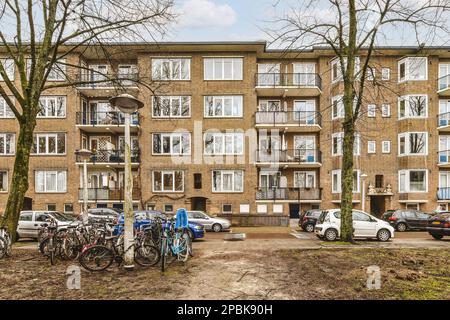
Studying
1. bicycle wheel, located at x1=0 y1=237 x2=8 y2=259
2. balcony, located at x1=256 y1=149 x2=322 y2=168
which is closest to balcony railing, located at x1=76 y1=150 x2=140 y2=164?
balcony, located at x1=256 y1=149 x2=322 y2=168

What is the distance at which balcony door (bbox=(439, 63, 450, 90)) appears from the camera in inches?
1075

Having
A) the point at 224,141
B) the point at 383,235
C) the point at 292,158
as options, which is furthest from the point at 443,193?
the point at 224,141

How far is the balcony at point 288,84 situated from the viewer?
26812mm

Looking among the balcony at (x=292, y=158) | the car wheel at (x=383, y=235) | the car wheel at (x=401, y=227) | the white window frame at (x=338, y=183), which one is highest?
the balcony at (x=292, y=158)

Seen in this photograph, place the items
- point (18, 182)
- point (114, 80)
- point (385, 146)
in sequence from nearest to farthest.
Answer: point (18, 182) < point (114, 80) < point (385, 146)

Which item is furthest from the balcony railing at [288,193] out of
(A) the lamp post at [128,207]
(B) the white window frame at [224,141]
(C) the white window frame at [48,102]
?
(A) the lamp post at [128,207]

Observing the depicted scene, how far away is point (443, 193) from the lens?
2683cm

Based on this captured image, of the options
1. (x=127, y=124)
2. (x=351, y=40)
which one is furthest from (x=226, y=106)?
(x=127, y=124)

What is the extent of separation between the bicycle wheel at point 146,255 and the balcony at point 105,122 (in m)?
19.2

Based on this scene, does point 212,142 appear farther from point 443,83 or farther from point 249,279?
point 443,83

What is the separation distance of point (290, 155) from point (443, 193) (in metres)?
13.0

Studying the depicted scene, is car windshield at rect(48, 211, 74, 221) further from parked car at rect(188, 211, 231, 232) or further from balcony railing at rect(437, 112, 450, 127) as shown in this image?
balcony railing at rect(437, 112, 450, 127)

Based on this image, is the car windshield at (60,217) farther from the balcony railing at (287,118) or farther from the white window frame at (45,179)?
the balcony railing at (287,118)
